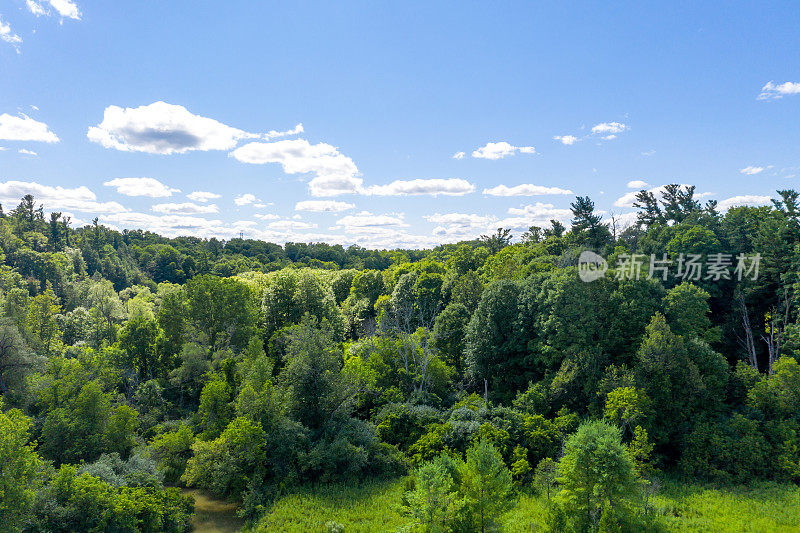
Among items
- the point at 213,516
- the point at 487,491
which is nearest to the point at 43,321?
the point at 213,516

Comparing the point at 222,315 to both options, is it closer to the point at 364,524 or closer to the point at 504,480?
the point at 364,524

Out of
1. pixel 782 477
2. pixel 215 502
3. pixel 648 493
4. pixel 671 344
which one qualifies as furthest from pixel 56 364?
pixel 782 477

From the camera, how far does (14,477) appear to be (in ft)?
50.2

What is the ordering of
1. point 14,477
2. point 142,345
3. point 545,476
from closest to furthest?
1. point 14,477
2. point 545,476
3. point 142,345

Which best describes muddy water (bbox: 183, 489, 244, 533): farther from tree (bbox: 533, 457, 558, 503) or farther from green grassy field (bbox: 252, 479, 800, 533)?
tree (bbox: 533, 457, 558, 503)

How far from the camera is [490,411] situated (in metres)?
25.4

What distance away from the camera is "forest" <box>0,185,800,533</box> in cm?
1725

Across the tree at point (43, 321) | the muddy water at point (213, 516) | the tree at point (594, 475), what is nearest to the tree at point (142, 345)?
the tree at point (43, 321)

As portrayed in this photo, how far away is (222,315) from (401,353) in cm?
1670

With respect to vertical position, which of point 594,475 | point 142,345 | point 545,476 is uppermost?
point 594,475

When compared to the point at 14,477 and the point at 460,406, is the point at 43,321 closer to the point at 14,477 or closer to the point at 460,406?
the point at 14,477

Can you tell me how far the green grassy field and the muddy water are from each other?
207cm

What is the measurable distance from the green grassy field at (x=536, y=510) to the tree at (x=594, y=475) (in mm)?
2566

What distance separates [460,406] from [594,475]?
36.0 ft
